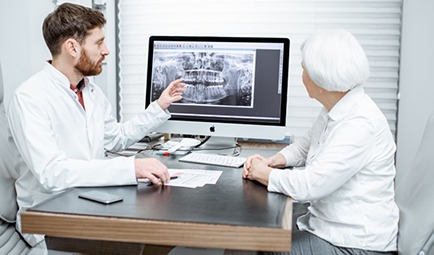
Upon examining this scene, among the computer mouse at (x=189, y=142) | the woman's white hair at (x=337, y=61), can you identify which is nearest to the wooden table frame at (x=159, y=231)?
the woman's white hair at (x=337, y=61)

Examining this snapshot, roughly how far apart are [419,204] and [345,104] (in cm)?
39

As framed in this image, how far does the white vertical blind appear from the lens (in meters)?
2.48

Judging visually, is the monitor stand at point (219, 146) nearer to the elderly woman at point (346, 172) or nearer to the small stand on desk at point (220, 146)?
the small stand on desk at point (220, 146)

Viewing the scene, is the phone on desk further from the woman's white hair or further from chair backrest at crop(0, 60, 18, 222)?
the woman's white hair

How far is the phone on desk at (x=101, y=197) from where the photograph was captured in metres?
1.22

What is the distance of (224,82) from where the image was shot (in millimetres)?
2074

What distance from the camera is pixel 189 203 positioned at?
1.23m

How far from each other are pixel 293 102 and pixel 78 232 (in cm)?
172

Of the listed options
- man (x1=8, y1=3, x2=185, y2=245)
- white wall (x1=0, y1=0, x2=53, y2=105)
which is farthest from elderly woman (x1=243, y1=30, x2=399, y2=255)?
white wall (x1=0, y1=0, x2=53, y2=105)

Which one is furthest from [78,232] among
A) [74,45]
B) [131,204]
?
[74,45]

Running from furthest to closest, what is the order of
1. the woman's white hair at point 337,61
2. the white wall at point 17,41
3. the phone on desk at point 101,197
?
the white wall at point 17,41 < the woman's white hair at point 337,61 < the phone on desk at point 101,197

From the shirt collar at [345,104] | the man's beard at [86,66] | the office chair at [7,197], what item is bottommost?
the office chair at [7,197]

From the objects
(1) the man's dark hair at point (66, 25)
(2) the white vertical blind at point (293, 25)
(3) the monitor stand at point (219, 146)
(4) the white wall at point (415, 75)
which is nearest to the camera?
(1) the man's dark hair at point (66, 25)

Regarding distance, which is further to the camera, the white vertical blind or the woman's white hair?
the white vertical blind
